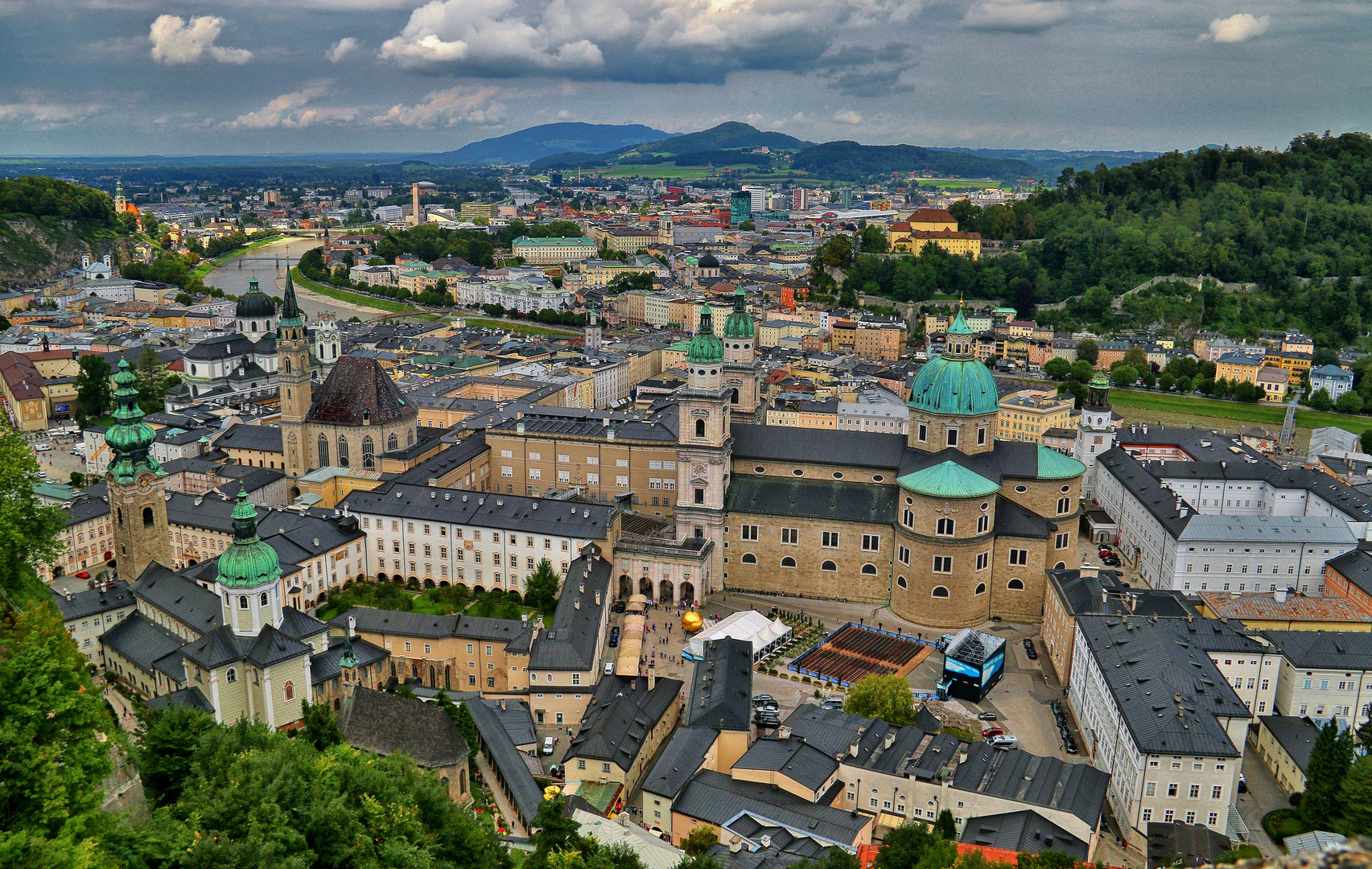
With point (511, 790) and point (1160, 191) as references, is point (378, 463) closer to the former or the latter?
point (511, 790)

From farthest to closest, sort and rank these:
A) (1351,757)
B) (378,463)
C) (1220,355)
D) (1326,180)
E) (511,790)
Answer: (1326,180), (1220,355), (378,463), (511,790), (1351,757)

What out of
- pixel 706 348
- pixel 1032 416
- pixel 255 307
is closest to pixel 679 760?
pixel 706 348

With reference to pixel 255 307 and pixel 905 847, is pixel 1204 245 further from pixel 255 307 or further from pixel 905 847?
pixel 905 847

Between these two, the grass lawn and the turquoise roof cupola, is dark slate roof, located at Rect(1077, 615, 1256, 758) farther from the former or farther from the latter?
the grass lawn

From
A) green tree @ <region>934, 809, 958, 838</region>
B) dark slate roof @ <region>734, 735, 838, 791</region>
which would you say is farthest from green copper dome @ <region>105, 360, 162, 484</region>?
green tree @ <region>934, 809, 958, 838</region>

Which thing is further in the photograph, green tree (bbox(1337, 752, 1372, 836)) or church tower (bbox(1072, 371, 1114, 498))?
church tower (bbox(1072, 371, 1114, 498))

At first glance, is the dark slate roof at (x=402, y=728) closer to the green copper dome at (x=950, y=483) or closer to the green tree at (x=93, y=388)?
the green copper dome at (x=950, y=483)

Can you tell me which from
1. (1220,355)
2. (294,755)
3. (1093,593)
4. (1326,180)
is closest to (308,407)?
(294,755)
